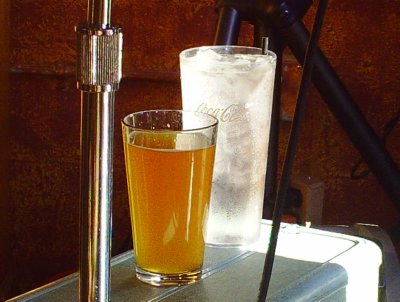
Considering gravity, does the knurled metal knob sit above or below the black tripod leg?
above

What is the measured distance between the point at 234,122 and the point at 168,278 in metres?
0.15

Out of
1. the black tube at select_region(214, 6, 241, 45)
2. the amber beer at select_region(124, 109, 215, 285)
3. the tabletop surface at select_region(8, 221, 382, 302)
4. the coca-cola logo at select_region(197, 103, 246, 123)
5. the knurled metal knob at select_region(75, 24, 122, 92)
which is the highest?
the black tube at select_region(214, 6, 241, 45)

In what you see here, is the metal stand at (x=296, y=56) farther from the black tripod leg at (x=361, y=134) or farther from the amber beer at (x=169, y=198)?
the amber beer at (x=169, y=198)

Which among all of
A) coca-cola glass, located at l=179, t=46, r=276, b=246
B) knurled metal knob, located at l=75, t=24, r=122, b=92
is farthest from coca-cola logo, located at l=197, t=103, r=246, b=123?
knurled metal knob, located at l=75, t=24, r=122, b=92

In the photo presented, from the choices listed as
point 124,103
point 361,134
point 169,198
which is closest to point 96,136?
point 169,198

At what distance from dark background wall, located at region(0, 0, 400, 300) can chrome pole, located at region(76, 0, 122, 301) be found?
4.11ft

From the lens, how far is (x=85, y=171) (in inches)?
17.2

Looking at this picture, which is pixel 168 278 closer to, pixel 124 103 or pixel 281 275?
pixel 281 275

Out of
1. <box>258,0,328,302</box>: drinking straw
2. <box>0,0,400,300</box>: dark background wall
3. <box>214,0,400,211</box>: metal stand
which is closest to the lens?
<box>258,0,328,302</box>: drinking straw

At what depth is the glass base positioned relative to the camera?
61 cm

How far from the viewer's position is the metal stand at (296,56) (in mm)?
1113

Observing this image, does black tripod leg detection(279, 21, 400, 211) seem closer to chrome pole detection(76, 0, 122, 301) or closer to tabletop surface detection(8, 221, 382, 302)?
tabletop surface detection(8, 221, 382, 302)

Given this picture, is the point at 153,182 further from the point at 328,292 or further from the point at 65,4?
the point at 65,4

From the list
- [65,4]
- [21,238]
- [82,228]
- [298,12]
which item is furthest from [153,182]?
[21,238]
